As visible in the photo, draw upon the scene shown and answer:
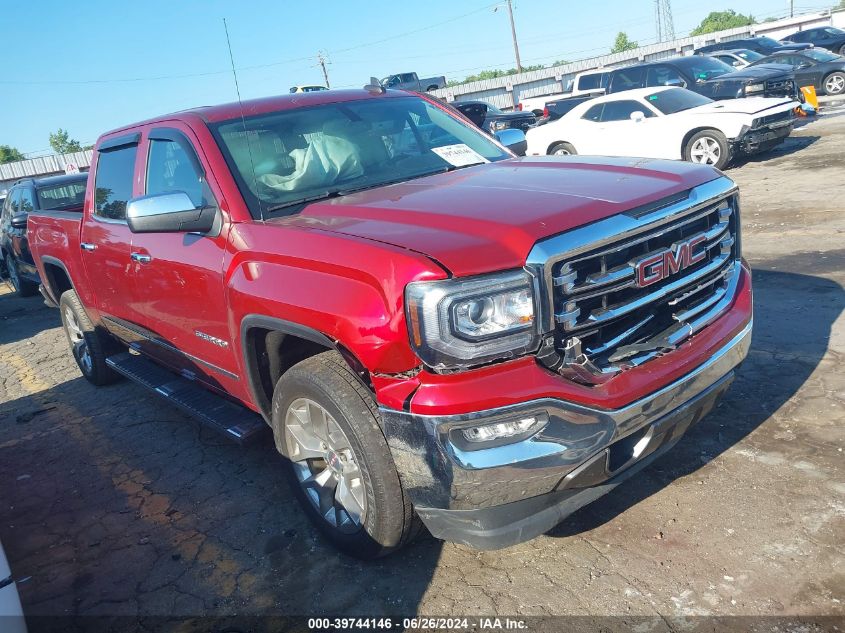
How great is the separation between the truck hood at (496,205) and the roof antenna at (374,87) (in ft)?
3.57

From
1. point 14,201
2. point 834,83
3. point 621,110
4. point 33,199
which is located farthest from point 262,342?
point 834,83

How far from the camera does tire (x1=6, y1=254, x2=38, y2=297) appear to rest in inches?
455

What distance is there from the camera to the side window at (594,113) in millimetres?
12944

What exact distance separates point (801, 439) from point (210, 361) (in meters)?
3.12

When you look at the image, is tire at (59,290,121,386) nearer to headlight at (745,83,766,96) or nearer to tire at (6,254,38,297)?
tire at (6,254,38,297)

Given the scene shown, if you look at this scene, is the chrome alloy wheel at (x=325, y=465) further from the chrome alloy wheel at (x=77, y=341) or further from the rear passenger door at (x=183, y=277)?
the chrome alloy wheel at (x=77, y=341)

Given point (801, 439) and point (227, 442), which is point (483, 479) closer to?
point (801, 439)

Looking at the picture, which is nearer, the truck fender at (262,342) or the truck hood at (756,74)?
the truck fender at (262,342)

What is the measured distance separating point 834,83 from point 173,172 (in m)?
22.9

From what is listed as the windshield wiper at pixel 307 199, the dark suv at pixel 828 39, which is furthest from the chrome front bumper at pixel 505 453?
the dark suv at pixel 828 39

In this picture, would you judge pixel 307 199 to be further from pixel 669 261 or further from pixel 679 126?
pixel 679 126

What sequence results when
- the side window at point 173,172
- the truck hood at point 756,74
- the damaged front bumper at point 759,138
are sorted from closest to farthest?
1. the side window at point 173,172
2. the damaged front bumper at point 759,138
3. the truck hood at point 756,74

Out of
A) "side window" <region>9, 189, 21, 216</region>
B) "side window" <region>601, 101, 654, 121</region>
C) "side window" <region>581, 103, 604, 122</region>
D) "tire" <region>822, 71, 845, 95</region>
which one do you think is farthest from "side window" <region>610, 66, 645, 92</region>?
"side window" <region>9, 189, 21, 216</region>

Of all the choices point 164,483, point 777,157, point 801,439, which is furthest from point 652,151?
point 164,483
